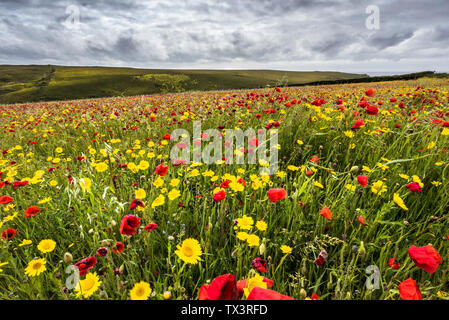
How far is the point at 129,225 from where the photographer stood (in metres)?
1.11

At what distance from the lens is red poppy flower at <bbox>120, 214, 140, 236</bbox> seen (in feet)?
3.48

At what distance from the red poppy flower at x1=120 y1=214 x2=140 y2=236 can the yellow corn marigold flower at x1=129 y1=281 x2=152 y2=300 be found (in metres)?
0.24

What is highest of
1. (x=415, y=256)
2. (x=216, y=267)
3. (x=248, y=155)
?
(x=248, y=155)

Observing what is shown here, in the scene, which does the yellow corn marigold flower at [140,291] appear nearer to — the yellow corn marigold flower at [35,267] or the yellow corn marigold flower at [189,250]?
the yellow corn marigold flower at [189,250]

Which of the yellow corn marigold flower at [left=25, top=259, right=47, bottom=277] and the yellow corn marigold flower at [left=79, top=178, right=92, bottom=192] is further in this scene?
the yellow corn marigold flower at [left=79, top=178, right=92, bottom=192]

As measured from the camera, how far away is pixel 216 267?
1.47 metres

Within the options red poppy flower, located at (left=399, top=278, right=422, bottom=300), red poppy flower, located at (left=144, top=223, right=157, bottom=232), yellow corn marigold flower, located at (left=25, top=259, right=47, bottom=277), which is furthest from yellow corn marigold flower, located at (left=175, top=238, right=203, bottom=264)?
red poppy flower, located at (left=399, top=278, right=422, bottom=300)

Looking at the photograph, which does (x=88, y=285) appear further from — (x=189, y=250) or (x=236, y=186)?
(x=236, y=186)

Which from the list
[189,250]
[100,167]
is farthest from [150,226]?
[100,167]

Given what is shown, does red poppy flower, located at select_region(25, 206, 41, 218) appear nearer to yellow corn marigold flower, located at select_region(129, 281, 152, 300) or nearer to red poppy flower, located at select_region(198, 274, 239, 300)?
yellow corn marigold flower, located at select_region(129, 281, 152, 300)

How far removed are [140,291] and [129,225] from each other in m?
0.32
